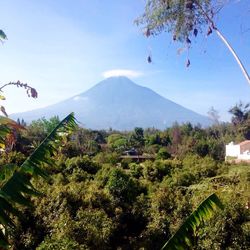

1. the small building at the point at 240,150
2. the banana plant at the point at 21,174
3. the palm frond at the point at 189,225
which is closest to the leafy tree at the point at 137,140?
the small building at the point at 240,150

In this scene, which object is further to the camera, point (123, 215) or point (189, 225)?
point (123, 215)

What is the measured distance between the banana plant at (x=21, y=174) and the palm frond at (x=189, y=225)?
1060 mm

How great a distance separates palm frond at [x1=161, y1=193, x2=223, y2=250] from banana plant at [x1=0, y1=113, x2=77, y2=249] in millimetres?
1060

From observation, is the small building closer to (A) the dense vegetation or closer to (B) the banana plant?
(A) the dense vegetation

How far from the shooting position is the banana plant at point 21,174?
2.62 metres

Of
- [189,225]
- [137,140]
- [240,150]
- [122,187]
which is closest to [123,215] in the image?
[122,187]

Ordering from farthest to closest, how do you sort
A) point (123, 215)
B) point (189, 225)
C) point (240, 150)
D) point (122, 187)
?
point (240, 150), point (122, 187), point (123, 215), point (189, 225)

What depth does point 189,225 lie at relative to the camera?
2.87 metres

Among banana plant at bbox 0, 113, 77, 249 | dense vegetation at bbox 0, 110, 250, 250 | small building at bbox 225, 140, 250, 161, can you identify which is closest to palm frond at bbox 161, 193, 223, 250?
banana plant at bbox 0, 113, 77, 249

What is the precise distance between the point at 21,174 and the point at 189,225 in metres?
1.32

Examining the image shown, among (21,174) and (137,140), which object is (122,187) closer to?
(21,174)

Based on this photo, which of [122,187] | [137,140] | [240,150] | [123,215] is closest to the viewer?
[123,215]

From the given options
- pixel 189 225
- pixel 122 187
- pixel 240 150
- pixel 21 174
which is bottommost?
pixel 21 174

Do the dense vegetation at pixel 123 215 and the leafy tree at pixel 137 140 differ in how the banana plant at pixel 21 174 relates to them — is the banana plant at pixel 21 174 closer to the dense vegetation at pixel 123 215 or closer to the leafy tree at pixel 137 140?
the dense vegetation at pixel 123 215
